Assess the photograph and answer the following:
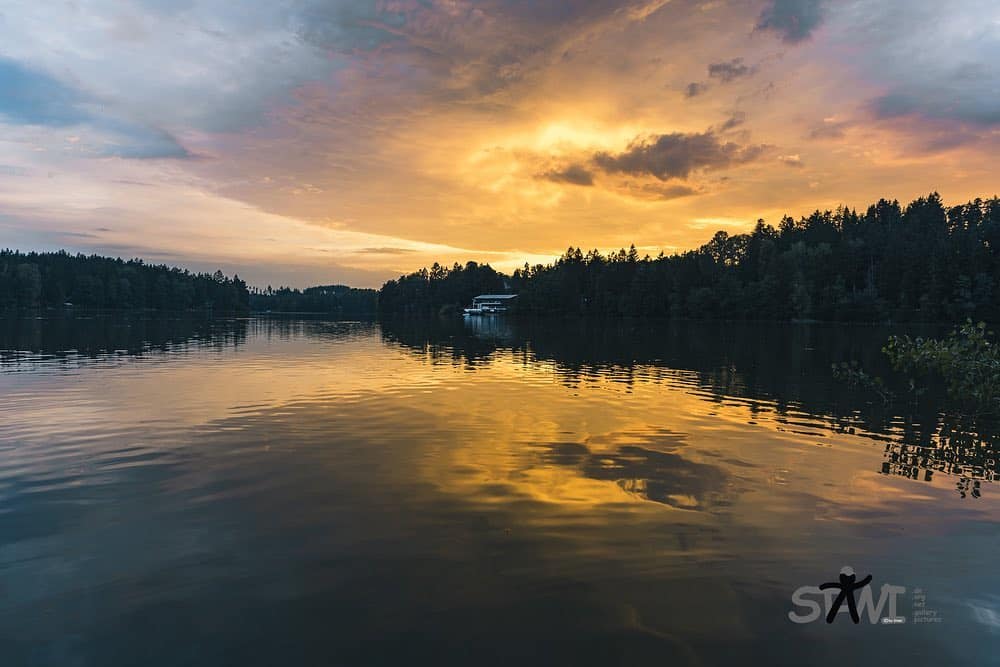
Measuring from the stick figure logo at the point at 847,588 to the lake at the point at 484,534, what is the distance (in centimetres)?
15

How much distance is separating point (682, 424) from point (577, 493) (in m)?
11.1

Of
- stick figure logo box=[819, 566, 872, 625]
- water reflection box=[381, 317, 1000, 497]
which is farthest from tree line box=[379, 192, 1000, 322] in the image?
stick figure logo box=[819, 566, 872, 625]

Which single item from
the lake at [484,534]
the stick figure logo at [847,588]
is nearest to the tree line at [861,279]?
the lake at [484,534]

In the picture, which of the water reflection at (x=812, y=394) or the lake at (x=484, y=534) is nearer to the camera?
the lake at (x=484, y=534)

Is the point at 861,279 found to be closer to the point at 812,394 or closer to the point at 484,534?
the point at 812,394

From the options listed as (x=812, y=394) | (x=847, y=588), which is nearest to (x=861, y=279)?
(x=812, y=394)

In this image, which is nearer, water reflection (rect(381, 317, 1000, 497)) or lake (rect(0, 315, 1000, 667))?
lake (rect(0, 315, 1000, 667))

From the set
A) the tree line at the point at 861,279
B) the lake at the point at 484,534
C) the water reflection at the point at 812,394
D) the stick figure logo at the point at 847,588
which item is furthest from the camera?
the tree line at the point at 861,279

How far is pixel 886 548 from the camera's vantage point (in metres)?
11.7

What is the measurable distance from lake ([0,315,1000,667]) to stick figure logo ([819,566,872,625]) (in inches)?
6.1

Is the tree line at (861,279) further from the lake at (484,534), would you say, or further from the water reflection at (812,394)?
the lake at (484,534)

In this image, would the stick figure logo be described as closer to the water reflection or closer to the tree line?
the water reflection

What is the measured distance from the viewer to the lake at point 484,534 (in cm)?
835

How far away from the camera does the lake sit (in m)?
8.35
